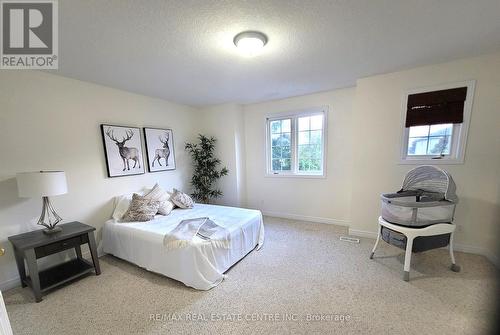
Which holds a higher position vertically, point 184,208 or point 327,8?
point 327,8

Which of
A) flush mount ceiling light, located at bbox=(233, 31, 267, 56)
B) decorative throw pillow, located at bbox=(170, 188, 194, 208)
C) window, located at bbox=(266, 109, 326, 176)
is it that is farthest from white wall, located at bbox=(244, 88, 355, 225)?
flush mount ceiling light, located at bbox=(233, 31, 267, 56)

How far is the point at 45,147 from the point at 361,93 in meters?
4.20

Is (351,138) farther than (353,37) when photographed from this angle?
Yes

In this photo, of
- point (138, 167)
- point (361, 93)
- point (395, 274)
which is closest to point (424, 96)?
point (361, 93)

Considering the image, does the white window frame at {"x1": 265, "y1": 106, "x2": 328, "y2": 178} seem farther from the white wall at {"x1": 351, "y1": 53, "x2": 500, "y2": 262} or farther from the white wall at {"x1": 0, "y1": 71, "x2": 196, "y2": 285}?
the white wall at {"x1": 0, "y1": 71, "x2": 196, "y2": 285}

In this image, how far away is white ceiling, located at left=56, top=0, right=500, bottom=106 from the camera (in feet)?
4.59

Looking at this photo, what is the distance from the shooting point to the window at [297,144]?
3578 millimetres

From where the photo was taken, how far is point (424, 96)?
8.15ft

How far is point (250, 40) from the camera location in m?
1.70

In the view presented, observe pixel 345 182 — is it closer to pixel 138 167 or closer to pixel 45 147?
pixel 138 167

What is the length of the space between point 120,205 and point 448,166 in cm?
450

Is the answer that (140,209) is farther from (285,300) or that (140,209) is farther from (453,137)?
(453,137)

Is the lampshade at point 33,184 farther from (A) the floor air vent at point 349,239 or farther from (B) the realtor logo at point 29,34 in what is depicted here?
(A) the floor air vent at point 349,239

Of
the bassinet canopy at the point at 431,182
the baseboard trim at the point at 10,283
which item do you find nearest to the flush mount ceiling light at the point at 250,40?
the bassinet canopy at the point at 431,182
